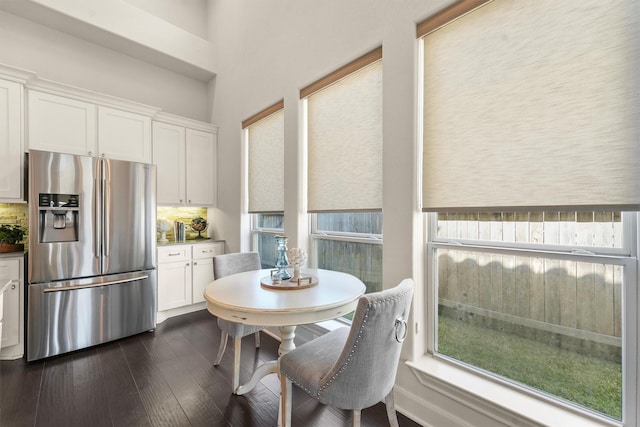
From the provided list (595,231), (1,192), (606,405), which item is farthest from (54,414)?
(595,231)

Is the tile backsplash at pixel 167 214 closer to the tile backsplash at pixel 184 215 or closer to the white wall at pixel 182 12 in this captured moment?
the tile backsplash at pixel 184 215

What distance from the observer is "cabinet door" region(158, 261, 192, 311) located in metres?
3.32

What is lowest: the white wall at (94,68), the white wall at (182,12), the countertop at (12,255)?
the countertop at (12,255)

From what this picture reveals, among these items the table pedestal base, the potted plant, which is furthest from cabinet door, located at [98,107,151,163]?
the table pedestal base

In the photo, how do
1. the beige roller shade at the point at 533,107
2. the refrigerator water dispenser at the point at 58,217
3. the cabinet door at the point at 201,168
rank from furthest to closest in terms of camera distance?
1. the cabinet door at the point at 201,168
2. the refrigerator water dispenser at the point at 58,217
3. the beige roller shade at the point at 533,107

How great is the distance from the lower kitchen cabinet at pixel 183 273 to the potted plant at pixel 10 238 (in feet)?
3.81

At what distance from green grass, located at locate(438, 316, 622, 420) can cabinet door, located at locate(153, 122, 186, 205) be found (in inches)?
135

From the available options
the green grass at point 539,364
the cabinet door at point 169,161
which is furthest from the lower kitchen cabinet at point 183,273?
the green grass at point 539,364

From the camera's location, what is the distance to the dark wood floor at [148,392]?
174cm

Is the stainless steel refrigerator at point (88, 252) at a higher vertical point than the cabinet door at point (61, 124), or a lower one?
lower

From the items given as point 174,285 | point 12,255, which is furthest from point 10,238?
point 174,285

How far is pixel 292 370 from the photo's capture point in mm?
1421

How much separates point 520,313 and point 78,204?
357 centimetres

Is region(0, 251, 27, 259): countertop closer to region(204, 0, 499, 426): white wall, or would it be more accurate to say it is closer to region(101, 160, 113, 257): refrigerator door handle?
region(101, 160, 113, 257): refrigerator door handle
